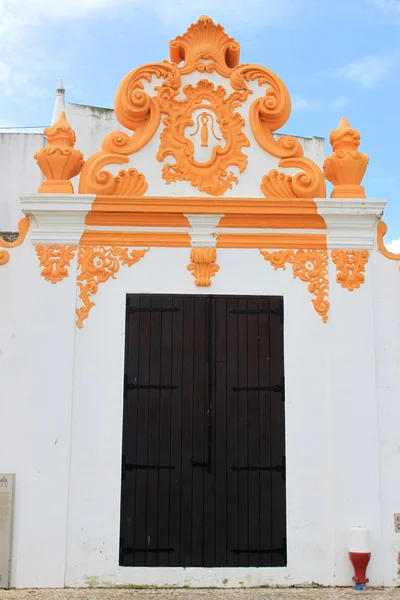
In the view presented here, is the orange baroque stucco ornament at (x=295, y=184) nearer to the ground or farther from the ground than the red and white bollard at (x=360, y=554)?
farther from the ground

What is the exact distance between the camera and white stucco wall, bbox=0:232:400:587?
19.7ft

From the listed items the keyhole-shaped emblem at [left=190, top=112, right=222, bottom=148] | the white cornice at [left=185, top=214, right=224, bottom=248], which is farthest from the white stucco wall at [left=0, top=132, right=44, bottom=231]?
the white cornice at [left=185, top=214, right=224, bottom=248]

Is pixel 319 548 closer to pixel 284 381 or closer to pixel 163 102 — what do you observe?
pixel 284 381

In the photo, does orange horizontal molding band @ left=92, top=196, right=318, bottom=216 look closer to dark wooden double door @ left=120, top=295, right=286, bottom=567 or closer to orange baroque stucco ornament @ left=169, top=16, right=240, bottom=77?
dark wooden double door @ left=120, top=295, right=286, bottom=567

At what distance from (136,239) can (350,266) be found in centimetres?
210

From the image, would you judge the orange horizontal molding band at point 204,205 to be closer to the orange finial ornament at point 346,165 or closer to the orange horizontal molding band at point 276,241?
the orange horizontal molding band at point 276,241

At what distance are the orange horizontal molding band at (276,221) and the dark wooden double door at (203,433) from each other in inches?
28.4

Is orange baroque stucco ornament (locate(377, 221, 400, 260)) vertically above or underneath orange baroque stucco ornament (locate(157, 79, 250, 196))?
underneath

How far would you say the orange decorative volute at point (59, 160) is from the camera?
21.5ft

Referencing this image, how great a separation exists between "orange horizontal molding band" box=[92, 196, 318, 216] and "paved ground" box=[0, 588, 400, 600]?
3.45 meters

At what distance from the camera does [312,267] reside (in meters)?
6.47

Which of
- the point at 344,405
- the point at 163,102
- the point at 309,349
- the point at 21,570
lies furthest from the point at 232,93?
the point at 21,570

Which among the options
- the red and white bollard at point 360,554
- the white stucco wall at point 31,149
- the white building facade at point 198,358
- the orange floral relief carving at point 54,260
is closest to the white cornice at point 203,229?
the white building facade at point 198,358

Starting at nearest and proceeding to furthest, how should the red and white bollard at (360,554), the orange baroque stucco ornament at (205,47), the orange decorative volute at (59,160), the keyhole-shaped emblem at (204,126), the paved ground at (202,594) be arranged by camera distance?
the paved ground at (202,594) < the red and white bollard at (360,554) < the orange decorative volute at (59,160) < the keyhole-shaped emblem at (204,126) < the orange baroque stucco ornament at (205,47)
